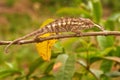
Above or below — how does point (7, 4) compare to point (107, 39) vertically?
above

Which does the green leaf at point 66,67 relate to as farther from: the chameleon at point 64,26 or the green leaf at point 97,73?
the chameleon at point 64,26

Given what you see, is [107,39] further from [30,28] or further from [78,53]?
[30,28]

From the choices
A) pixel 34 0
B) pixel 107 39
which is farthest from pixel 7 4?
pixel 107 39

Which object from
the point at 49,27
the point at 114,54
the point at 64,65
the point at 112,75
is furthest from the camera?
the point at 114,54

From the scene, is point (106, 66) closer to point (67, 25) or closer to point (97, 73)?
point (97, 73)

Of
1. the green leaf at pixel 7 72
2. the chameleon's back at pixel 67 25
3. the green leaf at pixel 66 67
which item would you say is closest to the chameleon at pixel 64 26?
the chameleon's back at pixel 67 25

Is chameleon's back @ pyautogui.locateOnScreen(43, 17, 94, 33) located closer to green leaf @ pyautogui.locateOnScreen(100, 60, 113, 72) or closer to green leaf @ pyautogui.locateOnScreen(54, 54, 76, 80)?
green leaf @ pyautogui.locateOnScreen(54, 54, 76, 80)

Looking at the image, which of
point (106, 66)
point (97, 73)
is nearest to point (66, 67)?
point (97, 73)

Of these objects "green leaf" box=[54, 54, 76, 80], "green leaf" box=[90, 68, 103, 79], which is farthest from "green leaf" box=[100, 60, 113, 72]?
"green leaf" box=[54, 54, 76, 80]
